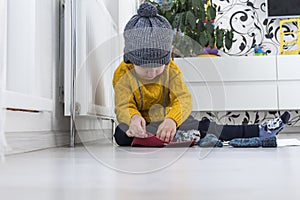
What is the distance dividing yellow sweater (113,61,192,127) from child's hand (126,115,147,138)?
4 cm

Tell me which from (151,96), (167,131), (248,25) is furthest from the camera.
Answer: (248,25)

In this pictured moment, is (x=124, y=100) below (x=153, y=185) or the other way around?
the other way around

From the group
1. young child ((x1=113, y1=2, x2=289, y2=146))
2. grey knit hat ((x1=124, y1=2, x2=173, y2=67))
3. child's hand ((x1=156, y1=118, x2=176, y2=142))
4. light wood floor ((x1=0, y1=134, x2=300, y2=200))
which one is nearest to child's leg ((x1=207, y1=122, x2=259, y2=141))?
young child ((x1=113, y1=2, x2=289, y2=146))

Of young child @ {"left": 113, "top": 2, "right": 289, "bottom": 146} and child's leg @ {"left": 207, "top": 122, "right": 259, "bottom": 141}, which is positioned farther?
child's leg @ {"left": 207, "top": 122, "right": 259, "bottom": 141}

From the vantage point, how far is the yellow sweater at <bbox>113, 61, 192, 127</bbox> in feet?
4.80

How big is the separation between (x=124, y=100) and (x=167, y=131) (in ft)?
0.72

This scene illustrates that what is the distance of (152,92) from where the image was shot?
1.47m

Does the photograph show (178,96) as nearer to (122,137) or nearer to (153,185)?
(122,137)

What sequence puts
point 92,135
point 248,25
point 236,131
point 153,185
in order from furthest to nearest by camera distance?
1. point 248,25
2. point 92,135
3. point 236,131
4. point 153,185

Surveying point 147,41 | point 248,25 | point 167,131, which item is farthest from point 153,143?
point 248,25

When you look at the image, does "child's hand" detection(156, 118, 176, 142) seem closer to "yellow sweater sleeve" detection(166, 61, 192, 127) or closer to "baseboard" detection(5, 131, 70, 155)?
"yellow sweater sleeve" detection(166, 61, 192, 127)

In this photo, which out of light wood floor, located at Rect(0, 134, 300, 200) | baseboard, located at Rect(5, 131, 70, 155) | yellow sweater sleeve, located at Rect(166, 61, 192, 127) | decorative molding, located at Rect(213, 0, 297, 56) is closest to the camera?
light wood floor, located at Rect(0, 134, 300, 200)

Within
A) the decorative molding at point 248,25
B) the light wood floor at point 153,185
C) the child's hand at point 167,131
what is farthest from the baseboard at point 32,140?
the decorative molding at point 248,25

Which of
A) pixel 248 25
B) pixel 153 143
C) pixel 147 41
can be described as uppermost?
pixel 248 25
